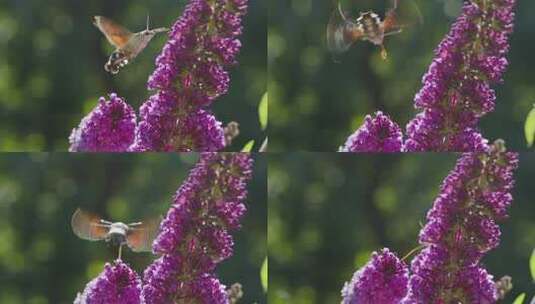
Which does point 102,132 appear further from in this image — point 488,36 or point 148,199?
point 488,36

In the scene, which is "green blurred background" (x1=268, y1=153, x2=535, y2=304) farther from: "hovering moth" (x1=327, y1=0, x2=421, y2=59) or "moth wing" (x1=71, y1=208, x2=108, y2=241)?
"moth wing" (x1=71, y1=208, x2=108, y2=241)

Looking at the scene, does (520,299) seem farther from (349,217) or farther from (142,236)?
(142,236)

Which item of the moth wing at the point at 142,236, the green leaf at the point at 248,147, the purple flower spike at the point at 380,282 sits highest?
the green leaf at the point at 248,147

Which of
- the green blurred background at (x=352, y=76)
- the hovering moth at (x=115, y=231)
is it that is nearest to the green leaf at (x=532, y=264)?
the green blurred background at (x=352, y=76)

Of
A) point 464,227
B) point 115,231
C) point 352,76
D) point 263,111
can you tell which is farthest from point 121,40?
point 464,227

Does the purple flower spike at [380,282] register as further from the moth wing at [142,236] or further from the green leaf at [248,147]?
the moth wing at [142,236]

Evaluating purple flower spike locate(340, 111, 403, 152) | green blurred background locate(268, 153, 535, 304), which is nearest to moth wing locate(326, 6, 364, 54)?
purple flower spike locate(340, 111, 403, 152)
